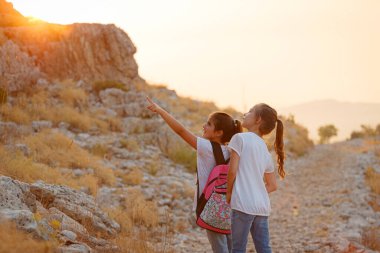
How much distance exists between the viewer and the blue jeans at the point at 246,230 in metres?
4.14

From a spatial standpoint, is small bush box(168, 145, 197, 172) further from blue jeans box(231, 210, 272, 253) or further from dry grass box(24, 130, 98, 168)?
blue jeans box(231, 210, 272, 253)

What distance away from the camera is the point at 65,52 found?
18.2 m

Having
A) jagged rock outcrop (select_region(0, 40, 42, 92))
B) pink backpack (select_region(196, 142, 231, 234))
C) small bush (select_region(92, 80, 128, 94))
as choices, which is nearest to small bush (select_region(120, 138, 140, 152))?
jagged rock outcrop (select_region(0, 40, 42, 92))

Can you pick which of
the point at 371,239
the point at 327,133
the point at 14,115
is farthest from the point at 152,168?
the point at 327,133

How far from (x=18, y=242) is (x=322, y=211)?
A: 326 inches

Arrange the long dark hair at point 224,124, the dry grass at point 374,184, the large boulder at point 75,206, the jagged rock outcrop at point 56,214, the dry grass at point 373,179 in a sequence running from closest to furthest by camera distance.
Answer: the jagged rock outcrop at point 56,214 < the long dark hair at point 224,124 < the large boulder at point 75,206 < the dry grass at point 374,184 < the dry grass at point 373,179

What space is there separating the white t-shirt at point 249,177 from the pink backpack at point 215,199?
0.21 m

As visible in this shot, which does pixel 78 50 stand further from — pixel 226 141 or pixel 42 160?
pixel 226 141

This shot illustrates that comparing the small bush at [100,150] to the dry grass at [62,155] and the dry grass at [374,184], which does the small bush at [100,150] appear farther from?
the dry grass at [374,184]

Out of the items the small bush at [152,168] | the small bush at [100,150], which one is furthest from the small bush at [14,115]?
the small bush at [152,168]

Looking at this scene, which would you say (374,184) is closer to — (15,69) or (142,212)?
(142,212)

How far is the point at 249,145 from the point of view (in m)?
4.18

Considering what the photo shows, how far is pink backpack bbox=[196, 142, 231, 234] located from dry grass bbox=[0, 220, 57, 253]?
4.40 feet

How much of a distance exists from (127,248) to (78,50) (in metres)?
14.3
